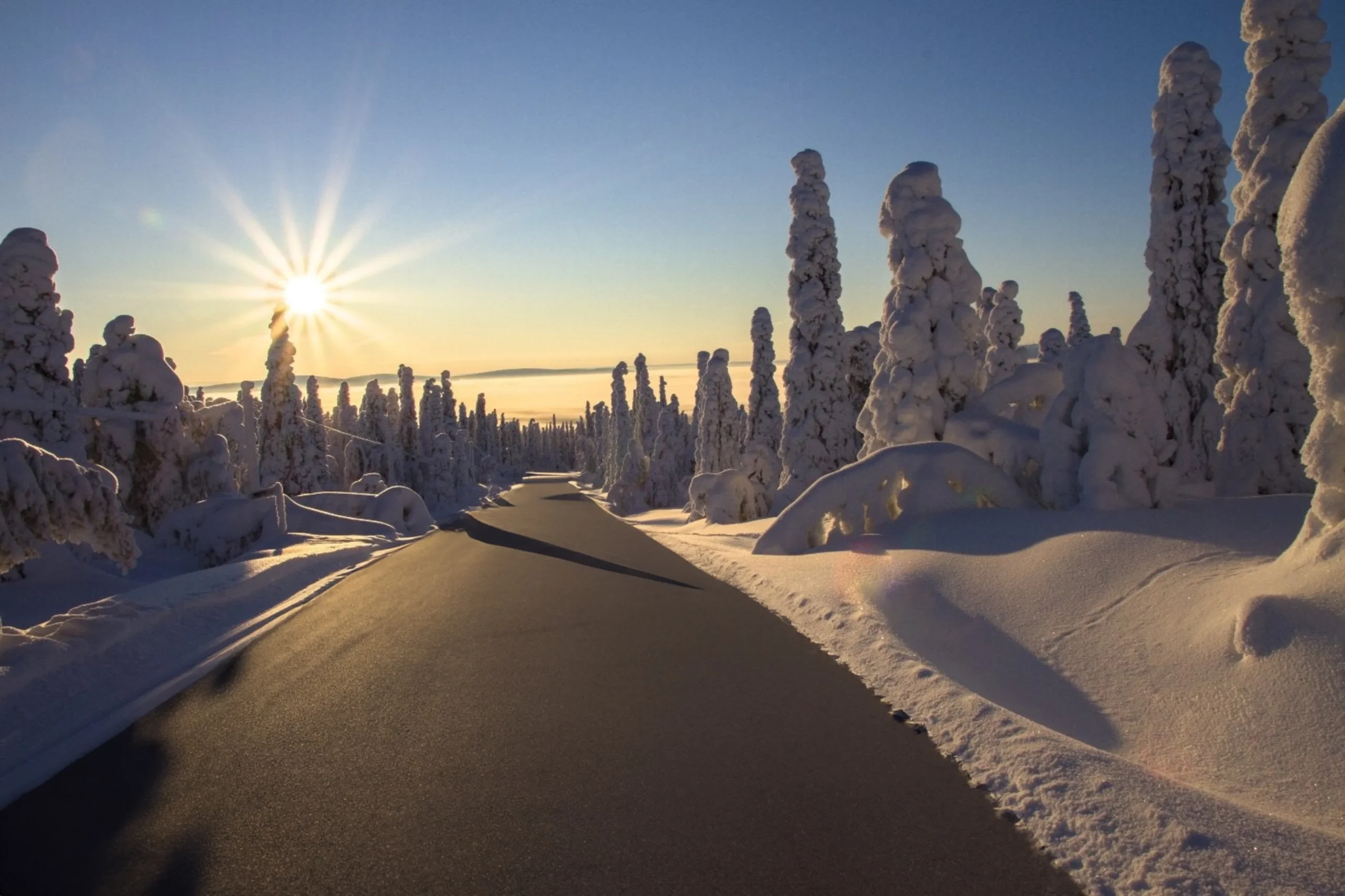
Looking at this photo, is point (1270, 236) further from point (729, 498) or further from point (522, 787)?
point (729, 498)

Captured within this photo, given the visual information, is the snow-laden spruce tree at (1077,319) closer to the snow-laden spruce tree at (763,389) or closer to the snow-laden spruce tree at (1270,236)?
the snow-laden spruce tree at (763,389)

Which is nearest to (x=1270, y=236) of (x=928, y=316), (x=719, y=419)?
(x=928, y=316)

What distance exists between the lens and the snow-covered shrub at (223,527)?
65.1 feet

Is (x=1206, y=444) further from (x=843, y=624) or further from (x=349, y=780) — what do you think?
(x=349, y=780)

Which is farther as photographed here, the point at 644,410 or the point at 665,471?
the point at 644,410

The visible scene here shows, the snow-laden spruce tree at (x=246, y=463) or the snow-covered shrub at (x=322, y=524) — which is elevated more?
the snow-laden spruce tree at (x=246, y=463)

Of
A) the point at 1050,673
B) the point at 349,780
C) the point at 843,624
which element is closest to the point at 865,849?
the point at 349,780

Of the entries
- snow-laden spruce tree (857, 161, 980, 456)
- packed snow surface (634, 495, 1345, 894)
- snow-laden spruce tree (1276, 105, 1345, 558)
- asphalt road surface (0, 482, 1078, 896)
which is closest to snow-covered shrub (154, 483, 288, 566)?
asphalt road surface (0, 482, 1078, 896)

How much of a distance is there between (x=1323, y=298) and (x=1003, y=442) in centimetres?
928

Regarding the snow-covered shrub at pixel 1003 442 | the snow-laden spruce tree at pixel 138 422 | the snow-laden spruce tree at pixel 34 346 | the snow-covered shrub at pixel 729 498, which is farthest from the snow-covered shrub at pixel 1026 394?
the snow-laden spruce tree at pixel 138 422

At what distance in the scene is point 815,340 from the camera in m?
28.3

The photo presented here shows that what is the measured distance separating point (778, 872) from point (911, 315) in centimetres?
1596

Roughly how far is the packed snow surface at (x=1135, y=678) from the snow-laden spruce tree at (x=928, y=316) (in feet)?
24.2

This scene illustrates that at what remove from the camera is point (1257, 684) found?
4883 mm
